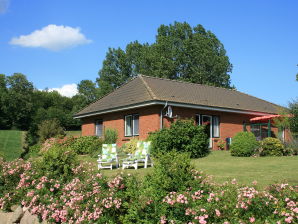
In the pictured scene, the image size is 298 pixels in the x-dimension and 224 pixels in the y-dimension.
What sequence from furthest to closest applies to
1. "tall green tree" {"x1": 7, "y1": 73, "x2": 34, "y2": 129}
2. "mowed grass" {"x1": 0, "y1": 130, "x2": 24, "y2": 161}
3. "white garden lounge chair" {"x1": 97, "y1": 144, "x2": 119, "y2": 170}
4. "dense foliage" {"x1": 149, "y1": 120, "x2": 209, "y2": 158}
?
"tall green tree" {"x1": 7, "y1": 73, "x2": 34, "y2": 129}, "mowed grass" {"x1": 0, "y1": 130, "x2": 24, "y2": 161}, "dense foliage" {"x1": 149, "y1": 120, "x2": 209, "y2": 158}, "white garden lounge chair" {"x1": 97, "y1": 144, "x2": 119, "y2": 170}

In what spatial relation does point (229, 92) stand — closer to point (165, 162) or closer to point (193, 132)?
point (193, 132)

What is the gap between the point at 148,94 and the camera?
20781 mm

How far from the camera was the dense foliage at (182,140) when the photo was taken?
1628 centimetres

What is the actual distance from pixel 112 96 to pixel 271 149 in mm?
13029

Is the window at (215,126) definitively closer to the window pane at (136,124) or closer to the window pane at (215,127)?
the window pane at (215,127)

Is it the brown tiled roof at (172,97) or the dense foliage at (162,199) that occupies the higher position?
the brown tiled roof at (172,97)

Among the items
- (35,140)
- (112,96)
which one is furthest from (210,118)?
(35,140)

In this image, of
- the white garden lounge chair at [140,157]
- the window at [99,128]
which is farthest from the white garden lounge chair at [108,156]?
the window at [99,128]

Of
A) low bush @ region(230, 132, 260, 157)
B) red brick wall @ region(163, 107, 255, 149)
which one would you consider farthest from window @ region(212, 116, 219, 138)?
low bush @ region(230, 132, 260, 157)

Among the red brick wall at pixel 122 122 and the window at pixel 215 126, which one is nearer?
the red brick wall at pixel 122 122

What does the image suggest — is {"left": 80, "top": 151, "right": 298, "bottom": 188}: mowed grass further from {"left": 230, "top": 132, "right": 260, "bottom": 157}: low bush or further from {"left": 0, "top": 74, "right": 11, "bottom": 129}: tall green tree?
{"left": 0, "top": 74, "right": 11, "bottom": 129}: tall green tree

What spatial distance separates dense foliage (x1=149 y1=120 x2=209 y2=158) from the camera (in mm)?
16281

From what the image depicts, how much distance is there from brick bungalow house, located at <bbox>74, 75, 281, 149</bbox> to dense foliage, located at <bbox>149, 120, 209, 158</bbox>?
9.68 ft

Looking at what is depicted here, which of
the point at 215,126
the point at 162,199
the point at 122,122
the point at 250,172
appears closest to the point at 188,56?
the point at 215,126
